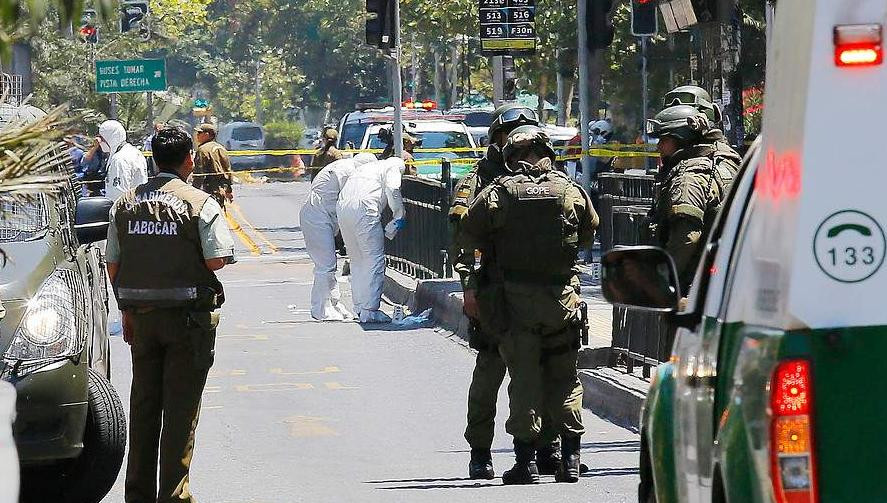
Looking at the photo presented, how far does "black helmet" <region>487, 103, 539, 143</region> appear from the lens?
9945 millimetres

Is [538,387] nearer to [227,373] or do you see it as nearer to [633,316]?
[633,316]

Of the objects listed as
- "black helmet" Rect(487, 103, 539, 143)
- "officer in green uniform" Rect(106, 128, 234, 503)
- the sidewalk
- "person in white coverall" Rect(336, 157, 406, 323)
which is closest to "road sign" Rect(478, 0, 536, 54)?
the sidewalk

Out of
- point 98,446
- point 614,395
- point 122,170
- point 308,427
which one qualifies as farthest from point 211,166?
point 98,446

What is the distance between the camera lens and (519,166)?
29.5ft

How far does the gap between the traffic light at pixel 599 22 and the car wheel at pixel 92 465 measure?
450 inches

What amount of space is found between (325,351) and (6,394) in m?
10.7

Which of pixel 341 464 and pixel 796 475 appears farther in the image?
pixel 341 464

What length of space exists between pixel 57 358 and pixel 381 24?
13.3 meters

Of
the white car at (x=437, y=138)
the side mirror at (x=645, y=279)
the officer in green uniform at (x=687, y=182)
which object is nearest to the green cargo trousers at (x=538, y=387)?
the officer in green uniform at (x=687, y=182)

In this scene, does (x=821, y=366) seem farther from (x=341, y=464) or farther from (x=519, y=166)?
(x=341, y=464)

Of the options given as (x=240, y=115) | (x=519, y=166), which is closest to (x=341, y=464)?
(x=519, y=166)

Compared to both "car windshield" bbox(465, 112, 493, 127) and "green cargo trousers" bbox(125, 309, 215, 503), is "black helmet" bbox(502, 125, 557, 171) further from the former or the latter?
"car windshield" bbox(465, 112, 493, 127)

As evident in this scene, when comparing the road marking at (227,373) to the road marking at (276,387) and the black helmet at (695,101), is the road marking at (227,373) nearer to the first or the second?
the road marking at (276,387)

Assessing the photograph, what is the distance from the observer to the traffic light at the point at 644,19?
21.3 m
